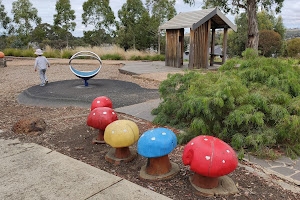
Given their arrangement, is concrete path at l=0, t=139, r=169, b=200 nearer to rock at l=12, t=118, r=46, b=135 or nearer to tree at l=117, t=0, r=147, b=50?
rock at l=12, t=118, r=46, b=135

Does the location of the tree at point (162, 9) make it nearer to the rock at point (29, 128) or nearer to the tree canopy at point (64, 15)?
the tree canopy at point (64, 15)

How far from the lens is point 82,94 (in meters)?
8.55

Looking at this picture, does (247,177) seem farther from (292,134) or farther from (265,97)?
(265,97)

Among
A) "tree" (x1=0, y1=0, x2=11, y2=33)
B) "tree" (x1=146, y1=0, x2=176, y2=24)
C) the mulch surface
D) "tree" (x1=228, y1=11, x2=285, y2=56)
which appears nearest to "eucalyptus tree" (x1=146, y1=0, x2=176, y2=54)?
"tree" (x1=146, y1=0, x2=176, y2=24)

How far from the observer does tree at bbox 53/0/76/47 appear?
30547 millimetres

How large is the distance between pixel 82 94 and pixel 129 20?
22.9m

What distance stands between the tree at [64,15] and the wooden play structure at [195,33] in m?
20.0

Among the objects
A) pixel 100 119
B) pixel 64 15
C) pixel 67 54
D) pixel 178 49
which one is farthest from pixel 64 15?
pixel 100 119

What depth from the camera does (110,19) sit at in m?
30.7

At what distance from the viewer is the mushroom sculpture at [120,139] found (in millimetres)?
3553

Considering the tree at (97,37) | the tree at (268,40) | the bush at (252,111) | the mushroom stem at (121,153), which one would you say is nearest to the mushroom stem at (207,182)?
the bush at (252,111)

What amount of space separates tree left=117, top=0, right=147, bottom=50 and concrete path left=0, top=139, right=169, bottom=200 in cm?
2577

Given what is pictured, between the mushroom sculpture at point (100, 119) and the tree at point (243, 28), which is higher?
the tree at point (243, 28)

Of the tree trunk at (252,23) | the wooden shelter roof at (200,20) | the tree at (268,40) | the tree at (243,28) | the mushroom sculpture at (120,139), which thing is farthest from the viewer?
the tree at (243,28)
